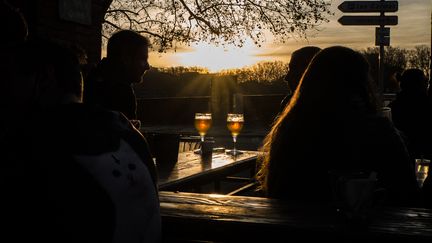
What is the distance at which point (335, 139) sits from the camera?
7.48 ft

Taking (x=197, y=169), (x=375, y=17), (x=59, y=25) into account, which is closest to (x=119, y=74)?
(x=197, y=169)

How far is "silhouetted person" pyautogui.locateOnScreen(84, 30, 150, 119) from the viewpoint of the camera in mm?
3822

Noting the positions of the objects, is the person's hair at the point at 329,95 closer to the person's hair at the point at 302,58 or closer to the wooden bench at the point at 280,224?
the wooden bench at the point at 280,224

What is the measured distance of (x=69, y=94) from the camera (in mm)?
1368

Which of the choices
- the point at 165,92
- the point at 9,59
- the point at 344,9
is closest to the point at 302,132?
the point at 9,59

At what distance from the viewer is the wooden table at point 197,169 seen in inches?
121

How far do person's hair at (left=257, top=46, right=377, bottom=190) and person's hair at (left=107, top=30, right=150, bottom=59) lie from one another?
1.86 metres

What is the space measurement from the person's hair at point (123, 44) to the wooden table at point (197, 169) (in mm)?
882

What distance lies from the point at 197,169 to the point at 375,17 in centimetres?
629

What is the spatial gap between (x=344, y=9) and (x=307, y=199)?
21.9ft

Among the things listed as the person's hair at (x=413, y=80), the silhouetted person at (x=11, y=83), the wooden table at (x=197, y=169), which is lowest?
the wooden table at (x=197, y=169)

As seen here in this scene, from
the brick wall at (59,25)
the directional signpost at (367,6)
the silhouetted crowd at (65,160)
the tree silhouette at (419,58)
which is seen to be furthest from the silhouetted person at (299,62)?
the tree silhouette at (419,58)

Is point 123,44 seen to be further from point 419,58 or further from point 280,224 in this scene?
point 419,58

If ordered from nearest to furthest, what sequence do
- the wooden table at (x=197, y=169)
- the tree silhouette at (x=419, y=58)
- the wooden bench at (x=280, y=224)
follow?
the wooden bench at (x=280, y=224)
the wooden table at (x=197, y=169)
the tree silhouette at (x=419, y=58)
